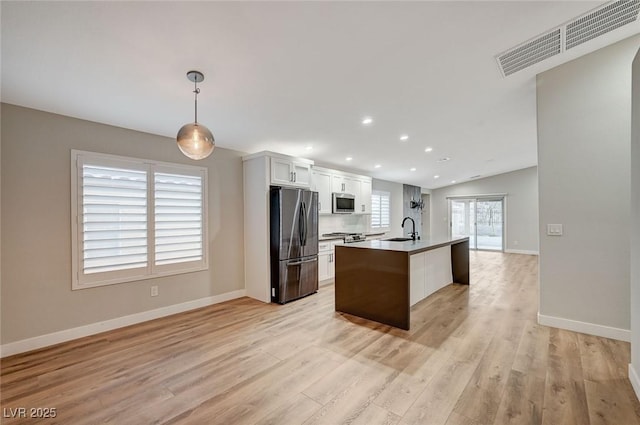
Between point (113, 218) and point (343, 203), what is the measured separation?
4111 mm

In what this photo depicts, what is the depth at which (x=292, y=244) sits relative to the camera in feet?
13.8

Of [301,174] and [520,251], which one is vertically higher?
[301,174]

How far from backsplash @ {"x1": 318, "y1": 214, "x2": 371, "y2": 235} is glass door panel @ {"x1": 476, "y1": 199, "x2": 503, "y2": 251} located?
5416 millimetres

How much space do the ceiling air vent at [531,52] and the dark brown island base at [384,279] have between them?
2.16 metres

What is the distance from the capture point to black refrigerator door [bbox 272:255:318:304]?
4.07 m

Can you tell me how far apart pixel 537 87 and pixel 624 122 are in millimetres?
896

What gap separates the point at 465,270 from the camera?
16.3 ft

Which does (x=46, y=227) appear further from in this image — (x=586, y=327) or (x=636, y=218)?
(x=586, y=327)

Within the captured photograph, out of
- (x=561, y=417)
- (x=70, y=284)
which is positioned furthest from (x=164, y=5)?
(x=561, y=417)

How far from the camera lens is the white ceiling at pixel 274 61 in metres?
1.81

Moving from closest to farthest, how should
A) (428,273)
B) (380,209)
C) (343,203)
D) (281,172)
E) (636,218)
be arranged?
1. (636,218)
2. (428,273)
3. (281,172)
4. (343,203)
5. (380,209)

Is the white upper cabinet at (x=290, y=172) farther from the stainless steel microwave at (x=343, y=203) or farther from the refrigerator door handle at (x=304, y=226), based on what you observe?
the stainless steel microwave at (x=343, y=203)

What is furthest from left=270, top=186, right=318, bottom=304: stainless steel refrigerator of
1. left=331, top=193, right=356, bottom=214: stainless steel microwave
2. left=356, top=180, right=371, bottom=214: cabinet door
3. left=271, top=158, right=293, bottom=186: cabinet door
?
left=356, top=180, right=371, bottom=214: cabinet door

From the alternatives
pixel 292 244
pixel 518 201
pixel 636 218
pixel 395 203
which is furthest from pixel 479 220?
pixel 636 218
